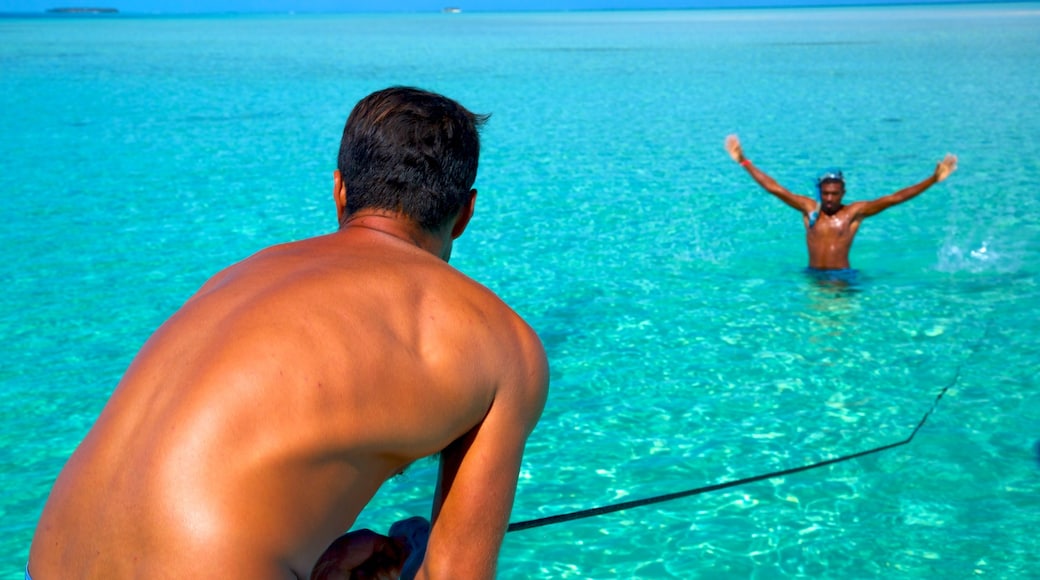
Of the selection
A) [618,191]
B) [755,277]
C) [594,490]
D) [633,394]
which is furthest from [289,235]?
[594,490]

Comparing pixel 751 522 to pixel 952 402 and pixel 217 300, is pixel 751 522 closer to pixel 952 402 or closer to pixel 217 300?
pixel 952 402

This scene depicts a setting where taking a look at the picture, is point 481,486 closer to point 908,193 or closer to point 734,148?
point 908,193

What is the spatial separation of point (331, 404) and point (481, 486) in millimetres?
369

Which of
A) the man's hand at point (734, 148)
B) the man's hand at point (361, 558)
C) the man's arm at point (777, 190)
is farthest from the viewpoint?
the man's hand at point (734, 148)

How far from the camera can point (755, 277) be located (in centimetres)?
842

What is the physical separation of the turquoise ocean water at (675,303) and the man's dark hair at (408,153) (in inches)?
103

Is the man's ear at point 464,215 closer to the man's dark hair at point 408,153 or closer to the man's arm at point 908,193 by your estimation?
the man's dark hair at point 408,153

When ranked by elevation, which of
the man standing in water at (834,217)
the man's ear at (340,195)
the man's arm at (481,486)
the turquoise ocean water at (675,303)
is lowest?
the turquoise ocean water at (675,303)

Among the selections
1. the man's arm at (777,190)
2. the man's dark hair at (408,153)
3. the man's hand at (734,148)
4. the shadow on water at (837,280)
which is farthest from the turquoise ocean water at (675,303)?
the man's dark hair at (408,153)

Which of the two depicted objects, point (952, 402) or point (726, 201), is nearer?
point (952, 402)

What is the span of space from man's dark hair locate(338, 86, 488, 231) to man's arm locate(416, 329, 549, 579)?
33 centimetres

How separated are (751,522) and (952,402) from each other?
6.01ft

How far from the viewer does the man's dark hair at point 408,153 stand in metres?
1.93

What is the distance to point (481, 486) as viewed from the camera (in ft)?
6.14
